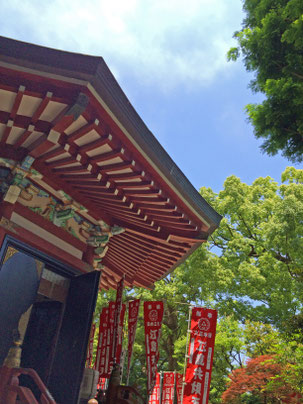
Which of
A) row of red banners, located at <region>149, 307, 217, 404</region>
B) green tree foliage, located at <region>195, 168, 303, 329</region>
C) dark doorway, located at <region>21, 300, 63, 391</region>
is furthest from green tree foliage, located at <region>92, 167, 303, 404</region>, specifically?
dark doorway, located at <region>21, 300, 63, 391</region>

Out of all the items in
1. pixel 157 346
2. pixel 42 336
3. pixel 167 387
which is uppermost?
pixel 157 346

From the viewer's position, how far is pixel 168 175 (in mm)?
4887

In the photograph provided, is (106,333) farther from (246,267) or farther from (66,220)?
(246,267)

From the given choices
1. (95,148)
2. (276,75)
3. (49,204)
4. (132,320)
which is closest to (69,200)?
(49,204)

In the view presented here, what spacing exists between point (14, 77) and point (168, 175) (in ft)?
7.83

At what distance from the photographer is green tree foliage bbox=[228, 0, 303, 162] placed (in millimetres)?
5250

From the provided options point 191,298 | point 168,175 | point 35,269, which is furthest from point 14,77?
point 191,298

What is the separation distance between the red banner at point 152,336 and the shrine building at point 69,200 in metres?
1.90

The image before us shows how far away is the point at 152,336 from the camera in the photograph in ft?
27.9

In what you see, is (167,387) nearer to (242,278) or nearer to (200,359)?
(242,278)

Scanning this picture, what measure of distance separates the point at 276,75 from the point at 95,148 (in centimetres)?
362

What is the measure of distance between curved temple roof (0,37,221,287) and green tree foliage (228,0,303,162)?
69.0 inches

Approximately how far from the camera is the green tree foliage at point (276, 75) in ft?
17.2

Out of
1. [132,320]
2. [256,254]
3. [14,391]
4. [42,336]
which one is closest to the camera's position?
[14,391]
